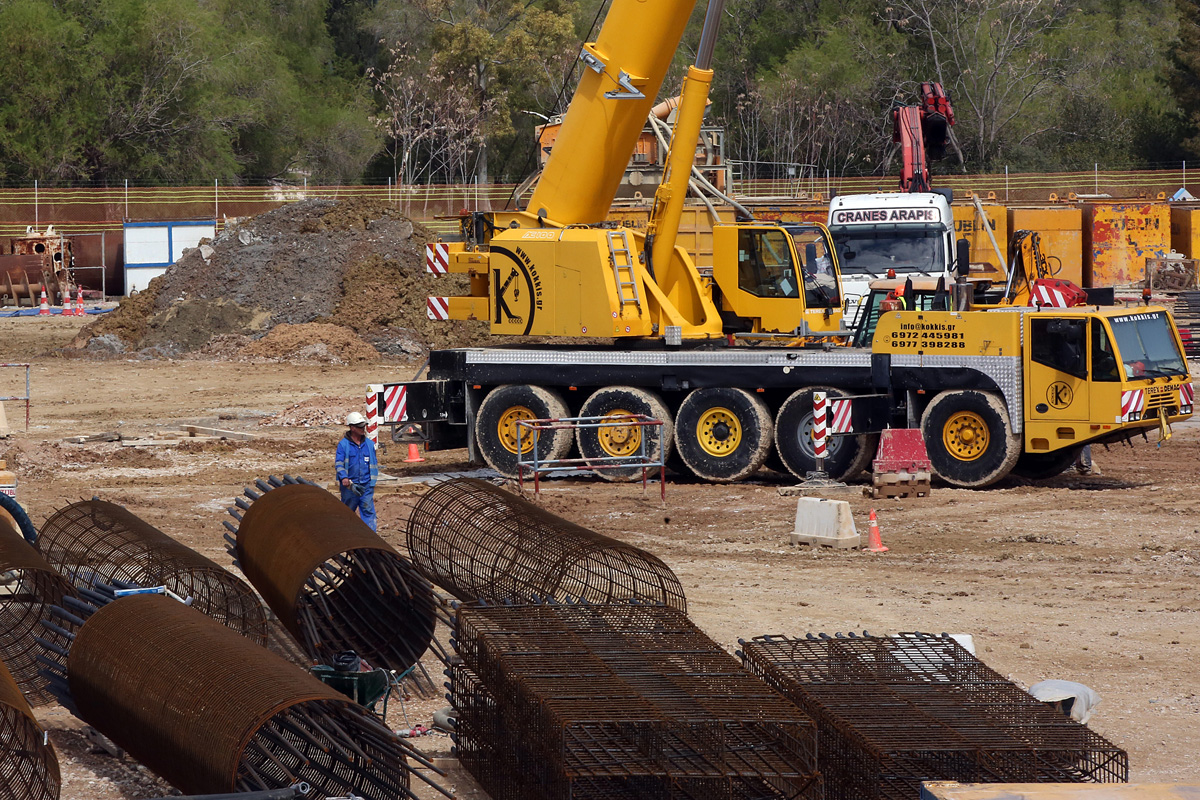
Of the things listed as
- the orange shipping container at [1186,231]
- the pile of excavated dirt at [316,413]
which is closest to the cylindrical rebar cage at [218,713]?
the pile of excavated dirt at [316,413]

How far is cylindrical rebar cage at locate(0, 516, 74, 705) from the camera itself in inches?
360

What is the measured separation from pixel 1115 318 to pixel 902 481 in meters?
2.83

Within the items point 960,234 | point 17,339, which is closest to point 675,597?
point 960,234

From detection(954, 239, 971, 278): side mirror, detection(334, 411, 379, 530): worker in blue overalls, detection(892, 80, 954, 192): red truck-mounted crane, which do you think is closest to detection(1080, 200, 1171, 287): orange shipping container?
detection(892, 80, 954, 192): red truck-mounted crane

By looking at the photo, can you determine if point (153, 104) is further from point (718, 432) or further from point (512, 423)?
point (718, 432)

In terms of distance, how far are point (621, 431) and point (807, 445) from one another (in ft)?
7.32

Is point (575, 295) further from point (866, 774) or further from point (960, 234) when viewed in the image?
point (960, 234)

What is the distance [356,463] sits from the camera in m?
12.4

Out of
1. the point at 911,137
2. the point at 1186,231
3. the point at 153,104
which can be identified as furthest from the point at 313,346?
the point at 153,104

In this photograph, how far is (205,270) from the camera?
32.5m

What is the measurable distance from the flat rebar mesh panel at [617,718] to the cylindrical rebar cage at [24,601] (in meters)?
2.70

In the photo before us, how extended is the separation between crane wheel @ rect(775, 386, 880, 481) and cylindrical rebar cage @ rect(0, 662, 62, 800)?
11.0m

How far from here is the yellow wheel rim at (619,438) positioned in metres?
17.6

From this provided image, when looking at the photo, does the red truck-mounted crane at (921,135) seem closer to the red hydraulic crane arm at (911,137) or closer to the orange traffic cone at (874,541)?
the red hydraulic crane arm at (911,137)
